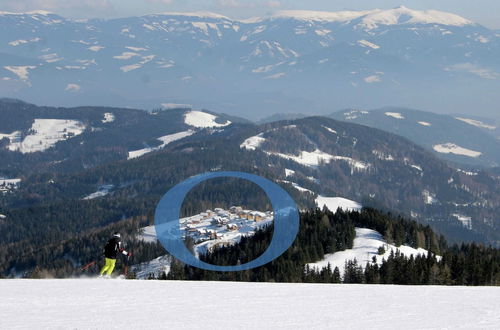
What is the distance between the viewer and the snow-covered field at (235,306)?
26.8 meters

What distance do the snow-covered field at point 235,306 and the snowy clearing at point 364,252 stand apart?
198 ft

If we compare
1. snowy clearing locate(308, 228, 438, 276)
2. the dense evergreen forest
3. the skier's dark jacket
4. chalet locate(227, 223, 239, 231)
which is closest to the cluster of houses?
chalet locate(227, 223, 239, 231)

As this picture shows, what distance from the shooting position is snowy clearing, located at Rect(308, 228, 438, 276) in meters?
100

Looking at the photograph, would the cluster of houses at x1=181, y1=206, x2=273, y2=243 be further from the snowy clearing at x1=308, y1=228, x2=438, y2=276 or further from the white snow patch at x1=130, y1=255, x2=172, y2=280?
the snowy clearing at x1=308, y1=228, x2=438, y2=276

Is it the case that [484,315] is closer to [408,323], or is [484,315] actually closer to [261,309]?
[408,323]

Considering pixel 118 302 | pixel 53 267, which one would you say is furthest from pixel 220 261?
pixel 118 302

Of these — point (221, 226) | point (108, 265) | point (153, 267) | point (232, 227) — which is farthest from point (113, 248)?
point (221, 226)

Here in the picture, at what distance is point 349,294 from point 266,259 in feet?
266

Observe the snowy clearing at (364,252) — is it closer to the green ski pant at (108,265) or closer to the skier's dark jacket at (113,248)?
the green ski pant at (108,265)

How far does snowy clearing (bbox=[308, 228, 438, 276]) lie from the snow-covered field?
60266mm

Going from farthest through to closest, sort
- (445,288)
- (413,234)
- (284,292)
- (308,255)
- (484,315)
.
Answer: (413,234), (308,255), (445,288), (284,292), (484,315)

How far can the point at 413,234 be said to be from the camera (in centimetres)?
11350

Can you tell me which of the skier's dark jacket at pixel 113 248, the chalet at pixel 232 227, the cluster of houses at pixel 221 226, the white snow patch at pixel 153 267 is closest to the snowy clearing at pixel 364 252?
the white snow patch at pixel 153 267

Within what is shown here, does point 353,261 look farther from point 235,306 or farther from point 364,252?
point 235,306
